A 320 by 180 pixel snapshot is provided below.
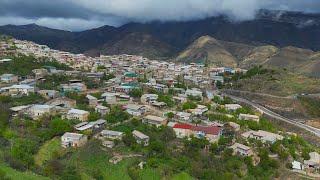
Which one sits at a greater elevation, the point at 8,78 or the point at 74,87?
the point at 8,78

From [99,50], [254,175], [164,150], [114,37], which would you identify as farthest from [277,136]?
[114,37]

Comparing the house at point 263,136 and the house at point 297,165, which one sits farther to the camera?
the house at point 263,136

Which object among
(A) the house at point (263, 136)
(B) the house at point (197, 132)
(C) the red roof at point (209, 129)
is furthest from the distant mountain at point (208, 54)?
(B) the house at point (197, 132)

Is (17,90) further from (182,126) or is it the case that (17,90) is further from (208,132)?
(208,132)

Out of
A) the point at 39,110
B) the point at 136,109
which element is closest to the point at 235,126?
the point at 136,109

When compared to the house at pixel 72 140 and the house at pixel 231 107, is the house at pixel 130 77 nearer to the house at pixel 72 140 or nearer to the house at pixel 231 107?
the house at pixel 231 107

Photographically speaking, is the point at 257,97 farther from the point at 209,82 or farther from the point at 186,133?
the point at 186,133
